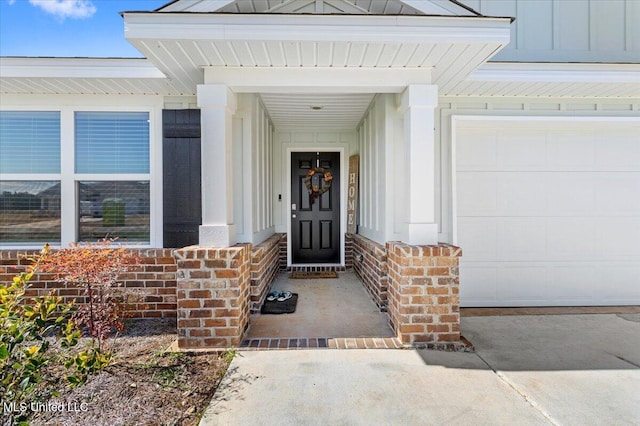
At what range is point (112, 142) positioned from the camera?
4.05 m

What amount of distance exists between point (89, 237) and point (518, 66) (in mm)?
5045

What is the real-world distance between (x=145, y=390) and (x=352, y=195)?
440 cm

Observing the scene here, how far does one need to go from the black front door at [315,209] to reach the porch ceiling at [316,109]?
28.0 inches

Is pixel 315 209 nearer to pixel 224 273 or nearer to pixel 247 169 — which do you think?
pixel 247 169

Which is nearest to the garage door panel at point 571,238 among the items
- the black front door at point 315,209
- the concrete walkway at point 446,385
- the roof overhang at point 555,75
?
the concrete walkway at point 446,385

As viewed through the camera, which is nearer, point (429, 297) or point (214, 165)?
point (429, 297)

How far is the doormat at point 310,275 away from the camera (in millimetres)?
5555

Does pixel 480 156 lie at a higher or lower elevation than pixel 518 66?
Answer: lower

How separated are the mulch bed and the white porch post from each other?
0.99m

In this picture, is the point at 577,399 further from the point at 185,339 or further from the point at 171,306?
the point at 171,306

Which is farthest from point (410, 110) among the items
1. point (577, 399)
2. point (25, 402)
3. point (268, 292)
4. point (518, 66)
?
point (25, 402)

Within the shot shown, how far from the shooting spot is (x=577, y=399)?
231 cm

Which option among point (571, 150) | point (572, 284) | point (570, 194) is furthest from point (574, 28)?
point (572, 284)

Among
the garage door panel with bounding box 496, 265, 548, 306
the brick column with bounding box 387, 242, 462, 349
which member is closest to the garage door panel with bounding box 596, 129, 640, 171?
the garage door panel with bounding box 496, 265, 548, 306
